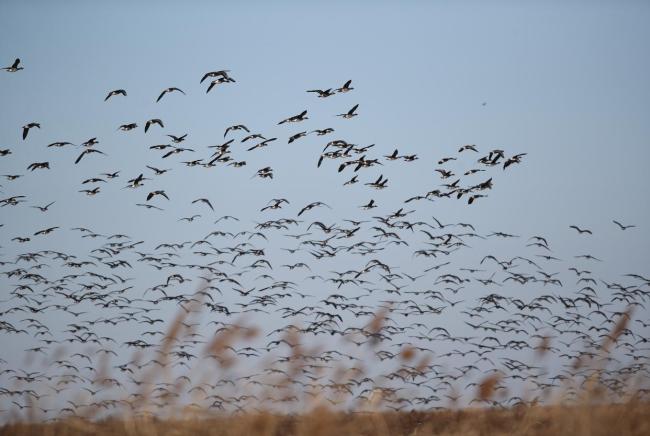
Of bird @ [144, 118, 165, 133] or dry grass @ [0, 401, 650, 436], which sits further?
bird @ [144, 118, 165, 133]

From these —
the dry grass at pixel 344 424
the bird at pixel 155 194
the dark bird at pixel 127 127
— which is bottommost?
the dry grass at pixel 344 424

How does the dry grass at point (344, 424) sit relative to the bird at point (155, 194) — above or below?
below

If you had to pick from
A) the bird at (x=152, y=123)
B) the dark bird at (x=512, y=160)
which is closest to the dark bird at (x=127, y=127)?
the bird at (x=152, y=123)

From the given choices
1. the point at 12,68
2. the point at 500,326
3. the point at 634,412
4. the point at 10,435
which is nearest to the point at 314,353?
the point at 634,412

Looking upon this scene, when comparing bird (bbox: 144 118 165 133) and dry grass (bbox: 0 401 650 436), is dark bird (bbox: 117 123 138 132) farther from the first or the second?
dry grass (bbox: 0 401 650 436)

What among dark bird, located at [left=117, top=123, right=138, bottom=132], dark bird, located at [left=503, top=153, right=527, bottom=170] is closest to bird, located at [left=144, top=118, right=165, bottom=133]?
dark bird, located at [left=117, top=123, right=138, bottom=132]

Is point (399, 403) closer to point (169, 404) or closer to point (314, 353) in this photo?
point (314, 353)

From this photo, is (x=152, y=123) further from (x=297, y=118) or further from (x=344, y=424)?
(x=344, y=424)

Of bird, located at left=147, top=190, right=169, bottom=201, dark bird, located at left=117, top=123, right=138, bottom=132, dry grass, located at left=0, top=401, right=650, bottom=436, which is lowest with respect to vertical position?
dry grass, located at left=0, top=401, right=650, bottom=436

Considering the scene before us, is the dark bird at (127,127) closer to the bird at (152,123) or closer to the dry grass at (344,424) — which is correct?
the bird at (152,123)

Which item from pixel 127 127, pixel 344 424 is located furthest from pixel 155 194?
pixel 344 424

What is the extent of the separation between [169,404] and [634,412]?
22.6 ft

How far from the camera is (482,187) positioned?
31828 millimetres

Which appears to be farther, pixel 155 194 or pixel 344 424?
pixel 155 194
